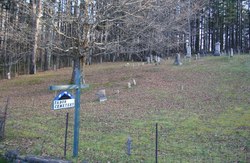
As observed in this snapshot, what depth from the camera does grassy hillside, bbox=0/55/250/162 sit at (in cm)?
898

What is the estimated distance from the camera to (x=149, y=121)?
13.0 metres

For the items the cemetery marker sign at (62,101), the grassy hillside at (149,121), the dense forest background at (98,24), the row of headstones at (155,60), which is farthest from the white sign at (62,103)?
the row of headstones at (155,60)

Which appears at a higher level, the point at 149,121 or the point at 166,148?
the point at 149,121

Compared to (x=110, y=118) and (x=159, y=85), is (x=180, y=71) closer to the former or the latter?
(x=159, y=85)

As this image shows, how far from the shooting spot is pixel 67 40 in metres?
20.6

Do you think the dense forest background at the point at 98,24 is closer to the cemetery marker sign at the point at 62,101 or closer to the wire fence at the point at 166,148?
the wire fence at the point at 166,148

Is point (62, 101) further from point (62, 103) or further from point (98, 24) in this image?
point (98, 24)

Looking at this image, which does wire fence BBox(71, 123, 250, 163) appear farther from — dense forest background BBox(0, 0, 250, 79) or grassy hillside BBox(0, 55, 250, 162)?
dense forest background BBox(0, 0, 250, 79)

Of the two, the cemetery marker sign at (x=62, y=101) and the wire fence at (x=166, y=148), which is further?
the wire fence at (x=166, y=148)

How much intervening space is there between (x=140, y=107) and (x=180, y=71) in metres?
12.6

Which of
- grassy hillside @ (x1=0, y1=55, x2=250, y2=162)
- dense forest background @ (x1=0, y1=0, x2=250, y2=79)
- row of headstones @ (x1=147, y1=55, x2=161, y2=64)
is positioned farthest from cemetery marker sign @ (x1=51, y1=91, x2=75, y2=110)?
row of headstones @ (x1=147, y1=55, x2=161, y2=64)

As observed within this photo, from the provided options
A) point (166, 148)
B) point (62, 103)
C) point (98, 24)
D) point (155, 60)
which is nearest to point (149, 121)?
point (166, 148)

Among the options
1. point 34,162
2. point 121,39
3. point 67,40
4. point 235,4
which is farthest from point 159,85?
point 235,4

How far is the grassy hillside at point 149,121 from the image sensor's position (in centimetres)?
898
